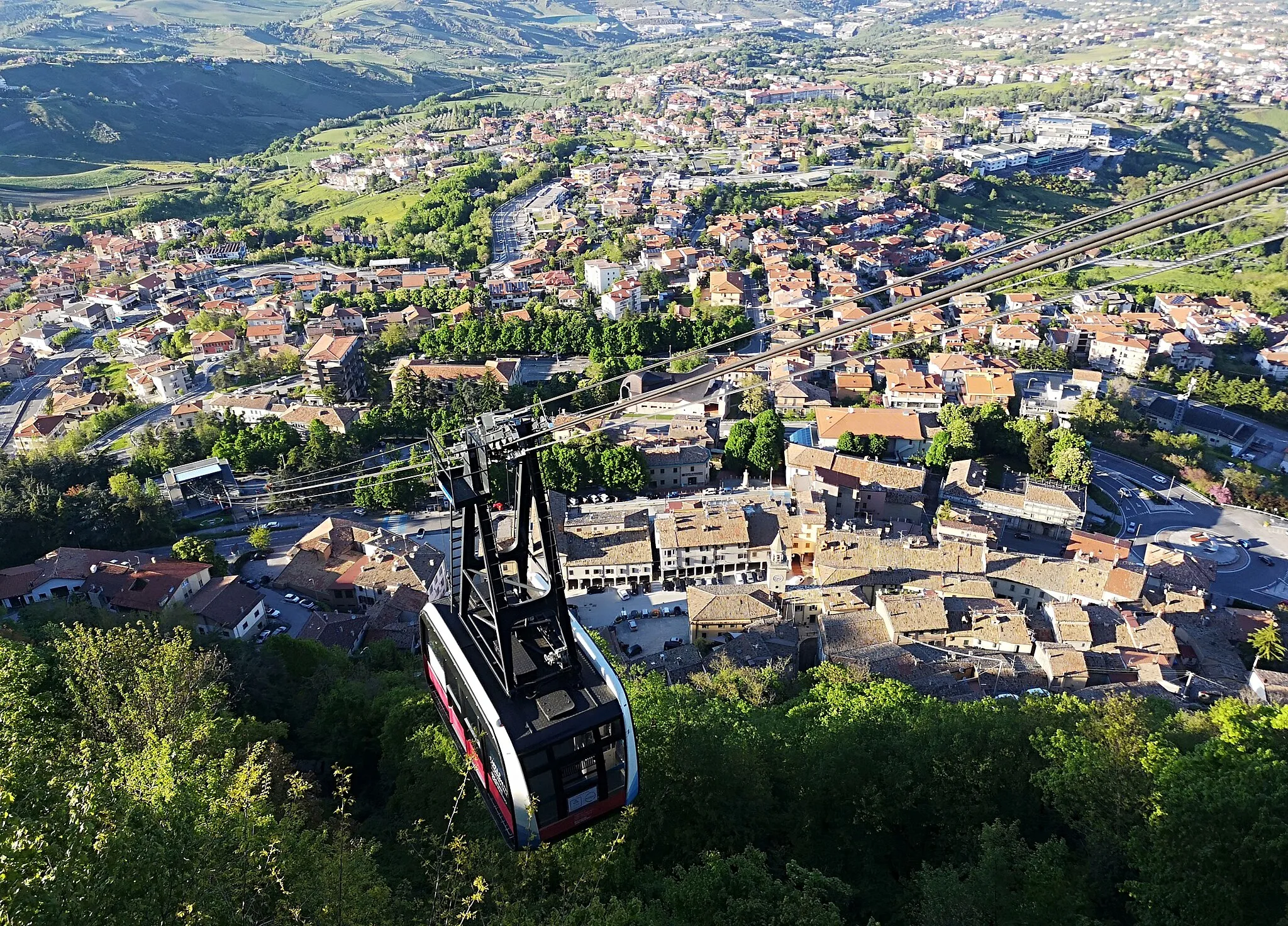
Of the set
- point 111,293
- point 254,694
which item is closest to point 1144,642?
point 254,694

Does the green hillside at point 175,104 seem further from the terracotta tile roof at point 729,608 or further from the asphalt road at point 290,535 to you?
the terracotta tile roof at point 729,608

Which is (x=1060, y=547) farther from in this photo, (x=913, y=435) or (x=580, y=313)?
(x=580, y=313)

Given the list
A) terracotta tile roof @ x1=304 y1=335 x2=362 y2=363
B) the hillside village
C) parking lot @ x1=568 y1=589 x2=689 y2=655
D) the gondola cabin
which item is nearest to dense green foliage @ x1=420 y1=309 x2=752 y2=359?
the hillside village

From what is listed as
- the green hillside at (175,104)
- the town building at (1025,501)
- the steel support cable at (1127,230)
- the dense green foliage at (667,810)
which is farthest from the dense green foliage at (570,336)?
the green hillside at (175,104)

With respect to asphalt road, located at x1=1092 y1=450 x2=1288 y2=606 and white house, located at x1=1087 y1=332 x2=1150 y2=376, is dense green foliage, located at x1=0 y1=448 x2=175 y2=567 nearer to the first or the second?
asphalt road, located at x1=1092 y1=450 x2=1288 y2=606

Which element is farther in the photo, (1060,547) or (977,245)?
(977,245)
